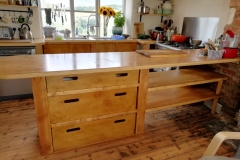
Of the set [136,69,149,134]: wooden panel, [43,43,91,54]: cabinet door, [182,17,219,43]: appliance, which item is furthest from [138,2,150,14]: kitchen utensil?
[136,69,149,134]: wooden panel

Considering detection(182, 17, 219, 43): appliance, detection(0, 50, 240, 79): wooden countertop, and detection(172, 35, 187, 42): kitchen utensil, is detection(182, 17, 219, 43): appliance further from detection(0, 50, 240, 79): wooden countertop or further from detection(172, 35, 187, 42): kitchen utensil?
detection(0, 50, 240, 79): wooden countertop

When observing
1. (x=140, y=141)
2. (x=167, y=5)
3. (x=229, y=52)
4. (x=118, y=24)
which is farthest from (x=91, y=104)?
(x=167, y=5)

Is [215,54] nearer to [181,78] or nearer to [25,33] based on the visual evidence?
[181,78]

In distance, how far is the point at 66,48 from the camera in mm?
2955

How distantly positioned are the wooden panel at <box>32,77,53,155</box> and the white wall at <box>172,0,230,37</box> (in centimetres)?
273

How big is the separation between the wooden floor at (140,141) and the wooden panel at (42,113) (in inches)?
4.5

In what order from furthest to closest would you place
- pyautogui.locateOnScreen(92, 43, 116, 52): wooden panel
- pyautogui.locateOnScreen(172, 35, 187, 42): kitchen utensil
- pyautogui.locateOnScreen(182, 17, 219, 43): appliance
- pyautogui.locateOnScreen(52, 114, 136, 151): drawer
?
pyautogui.locateOnScreen(172, 35, 187, 42): kitchen utensil, pyautogui.locateOnScreen(92, 43, 116, 52): wooden panel, pyautogui.locateOnScreen(182, 17, 219, 43): appliance, pyautogui.locateOnScreen(52, 114, 136, 151): drawer

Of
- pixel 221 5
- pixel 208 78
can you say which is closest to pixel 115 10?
pixel 221 5

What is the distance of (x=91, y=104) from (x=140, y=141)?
693mm

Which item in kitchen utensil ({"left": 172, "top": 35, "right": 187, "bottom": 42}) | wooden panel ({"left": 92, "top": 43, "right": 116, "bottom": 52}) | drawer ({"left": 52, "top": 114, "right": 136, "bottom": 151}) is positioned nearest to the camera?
drawer ({"left": 52, "top": 114, "right": 136, "bottom": 151})

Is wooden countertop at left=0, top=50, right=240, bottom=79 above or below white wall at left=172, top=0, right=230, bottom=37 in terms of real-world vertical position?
below

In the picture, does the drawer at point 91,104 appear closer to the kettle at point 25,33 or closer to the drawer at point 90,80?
the drawer at point 90,80

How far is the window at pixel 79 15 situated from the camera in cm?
338

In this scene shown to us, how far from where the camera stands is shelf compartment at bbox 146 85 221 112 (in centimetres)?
196
